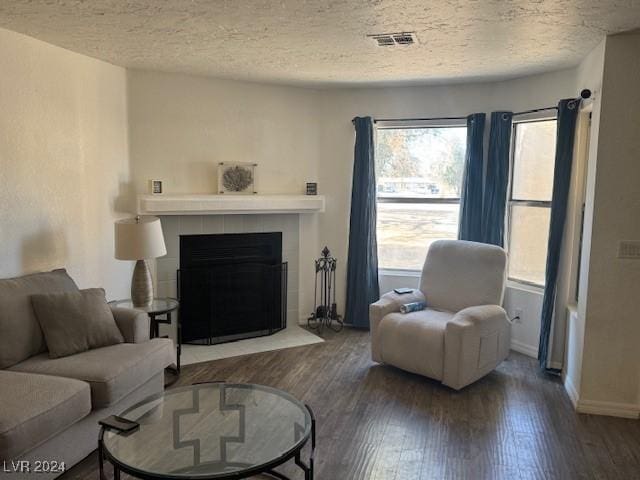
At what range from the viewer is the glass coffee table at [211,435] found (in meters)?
2.07

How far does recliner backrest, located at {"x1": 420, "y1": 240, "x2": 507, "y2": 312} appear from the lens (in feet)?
13.1

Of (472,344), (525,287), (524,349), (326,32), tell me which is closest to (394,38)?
(326,32)

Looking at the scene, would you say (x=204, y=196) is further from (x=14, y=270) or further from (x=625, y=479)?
(x=625, y=479)

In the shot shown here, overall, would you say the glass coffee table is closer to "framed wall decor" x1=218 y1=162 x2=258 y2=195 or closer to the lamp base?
the lamp base

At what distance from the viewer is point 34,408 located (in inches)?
90.1

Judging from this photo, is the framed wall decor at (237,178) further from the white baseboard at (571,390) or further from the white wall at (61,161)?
the white baseboard at (571,390)

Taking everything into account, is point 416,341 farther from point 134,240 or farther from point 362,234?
point 134,240

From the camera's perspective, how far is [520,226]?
453cm

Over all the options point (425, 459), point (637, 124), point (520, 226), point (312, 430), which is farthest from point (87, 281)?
point (637, 124)

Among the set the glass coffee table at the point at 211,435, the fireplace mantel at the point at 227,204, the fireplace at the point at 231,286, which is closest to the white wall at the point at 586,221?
the glass coffee table at the point at 211,435

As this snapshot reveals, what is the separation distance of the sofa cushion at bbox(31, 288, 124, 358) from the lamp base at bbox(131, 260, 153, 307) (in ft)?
1.72

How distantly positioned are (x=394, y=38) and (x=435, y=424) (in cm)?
238

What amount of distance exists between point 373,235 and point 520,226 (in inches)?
52.1

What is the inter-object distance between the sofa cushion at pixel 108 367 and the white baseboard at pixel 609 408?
269cm
